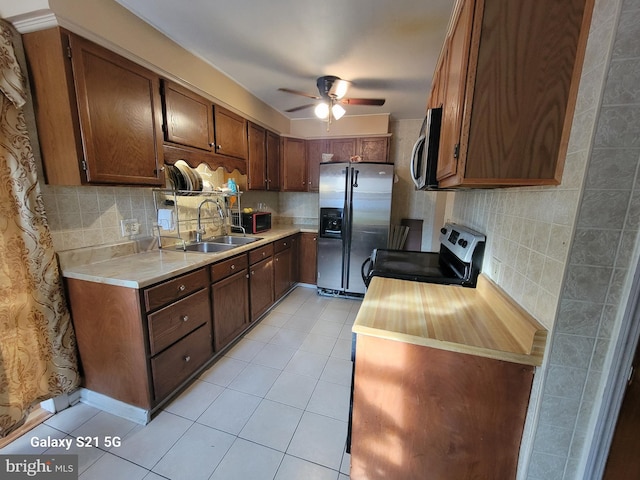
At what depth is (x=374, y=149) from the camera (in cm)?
352

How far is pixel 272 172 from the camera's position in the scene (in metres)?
3.47

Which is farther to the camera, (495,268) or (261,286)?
(261,286)

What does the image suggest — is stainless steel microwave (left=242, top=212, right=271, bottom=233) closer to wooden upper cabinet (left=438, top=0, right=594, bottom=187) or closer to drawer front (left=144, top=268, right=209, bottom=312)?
drawer front (left=144, top=268, right=209, bottom=312)

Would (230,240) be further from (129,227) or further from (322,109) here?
(322,109)

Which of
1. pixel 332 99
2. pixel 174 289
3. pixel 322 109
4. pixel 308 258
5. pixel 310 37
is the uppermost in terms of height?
pixel 310 37

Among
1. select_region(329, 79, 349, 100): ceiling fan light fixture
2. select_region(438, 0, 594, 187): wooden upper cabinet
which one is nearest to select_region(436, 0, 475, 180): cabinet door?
select_region(438, 0, 594, 187): wooden upper cabinet

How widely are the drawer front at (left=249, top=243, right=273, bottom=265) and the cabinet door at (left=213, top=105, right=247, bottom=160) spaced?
98 cm

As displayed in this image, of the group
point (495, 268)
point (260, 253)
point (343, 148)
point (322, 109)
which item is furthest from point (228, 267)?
point (343, 148)

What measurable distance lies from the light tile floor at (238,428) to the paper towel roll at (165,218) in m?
1.18

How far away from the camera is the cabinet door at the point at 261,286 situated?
2.60 metres

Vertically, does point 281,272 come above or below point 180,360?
above

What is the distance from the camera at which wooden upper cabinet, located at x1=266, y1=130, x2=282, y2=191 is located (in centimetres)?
335

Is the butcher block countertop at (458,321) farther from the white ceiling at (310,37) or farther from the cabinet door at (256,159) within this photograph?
the cabinet door at (256,159)

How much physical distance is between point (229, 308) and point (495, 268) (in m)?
1.95
